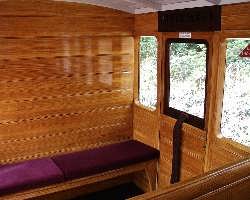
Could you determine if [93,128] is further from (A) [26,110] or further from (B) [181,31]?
(B) [181,31]

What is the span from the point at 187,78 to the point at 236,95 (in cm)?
90

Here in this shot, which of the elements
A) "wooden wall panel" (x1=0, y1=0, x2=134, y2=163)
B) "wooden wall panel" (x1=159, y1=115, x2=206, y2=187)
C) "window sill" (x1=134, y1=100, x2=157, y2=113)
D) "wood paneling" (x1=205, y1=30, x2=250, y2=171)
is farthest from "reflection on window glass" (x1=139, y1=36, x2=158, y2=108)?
"wood paneling" (x1=205, y1=30, x2=250, y2=171)

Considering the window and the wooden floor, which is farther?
the wooden floor

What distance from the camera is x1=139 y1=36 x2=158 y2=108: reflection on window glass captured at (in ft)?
16.7

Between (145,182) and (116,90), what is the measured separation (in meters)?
1.66

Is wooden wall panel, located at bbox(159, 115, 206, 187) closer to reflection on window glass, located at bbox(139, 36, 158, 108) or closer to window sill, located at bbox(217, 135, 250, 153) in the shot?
window sill, located at bbox(217, 135, 250, 153)

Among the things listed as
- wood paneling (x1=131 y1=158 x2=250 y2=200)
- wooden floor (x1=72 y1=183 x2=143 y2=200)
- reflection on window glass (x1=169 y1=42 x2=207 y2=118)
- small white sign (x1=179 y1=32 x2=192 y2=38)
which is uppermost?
small white sign (x1=179 y1=32 x2=192 y2=38)

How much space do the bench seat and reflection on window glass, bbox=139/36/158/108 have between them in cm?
79

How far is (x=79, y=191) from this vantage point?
5262 mm

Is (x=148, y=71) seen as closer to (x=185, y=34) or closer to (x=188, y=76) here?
(x=188, y=76)

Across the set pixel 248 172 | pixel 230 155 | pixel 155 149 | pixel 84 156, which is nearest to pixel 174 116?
pixel 155 149

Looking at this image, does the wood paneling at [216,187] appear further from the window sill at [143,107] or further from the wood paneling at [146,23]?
the wood paneling at [146,23]

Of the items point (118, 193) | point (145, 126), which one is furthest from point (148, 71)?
point (118, 193)

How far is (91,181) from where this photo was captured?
4574 millimetres
